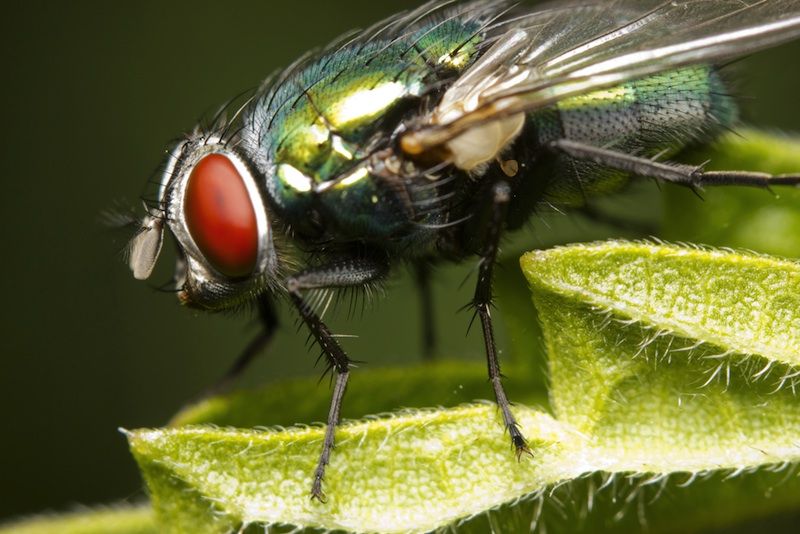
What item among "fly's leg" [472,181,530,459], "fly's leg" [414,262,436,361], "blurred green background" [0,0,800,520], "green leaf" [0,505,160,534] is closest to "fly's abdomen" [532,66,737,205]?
"fly's leg" [472,181,530,459]

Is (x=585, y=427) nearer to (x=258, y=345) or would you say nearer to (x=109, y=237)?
(x=258, y=345)

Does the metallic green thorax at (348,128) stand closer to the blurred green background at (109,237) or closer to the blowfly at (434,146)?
the blowfly at (434,146)

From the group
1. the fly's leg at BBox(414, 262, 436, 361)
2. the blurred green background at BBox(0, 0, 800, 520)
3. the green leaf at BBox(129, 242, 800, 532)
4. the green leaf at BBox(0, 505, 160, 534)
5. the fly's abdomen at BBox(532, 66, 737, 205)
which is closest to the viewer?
the green leaf at BBox(129, 242, 800, 532)

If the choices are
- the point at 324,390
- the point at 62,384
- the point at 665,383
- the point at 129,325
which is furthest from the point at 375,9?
the point at 665,383

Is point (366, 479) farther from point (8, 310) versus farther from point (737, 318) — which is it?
point (8, 310)

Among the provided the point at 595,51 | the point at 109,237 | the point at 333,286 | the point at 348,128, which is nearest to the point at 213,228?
the point at 333,286

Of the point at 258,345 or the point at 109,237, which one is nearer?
the point at 258,345

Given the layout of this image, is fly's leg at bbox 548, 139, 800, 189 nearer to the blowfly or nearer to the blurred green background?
the blowfly
